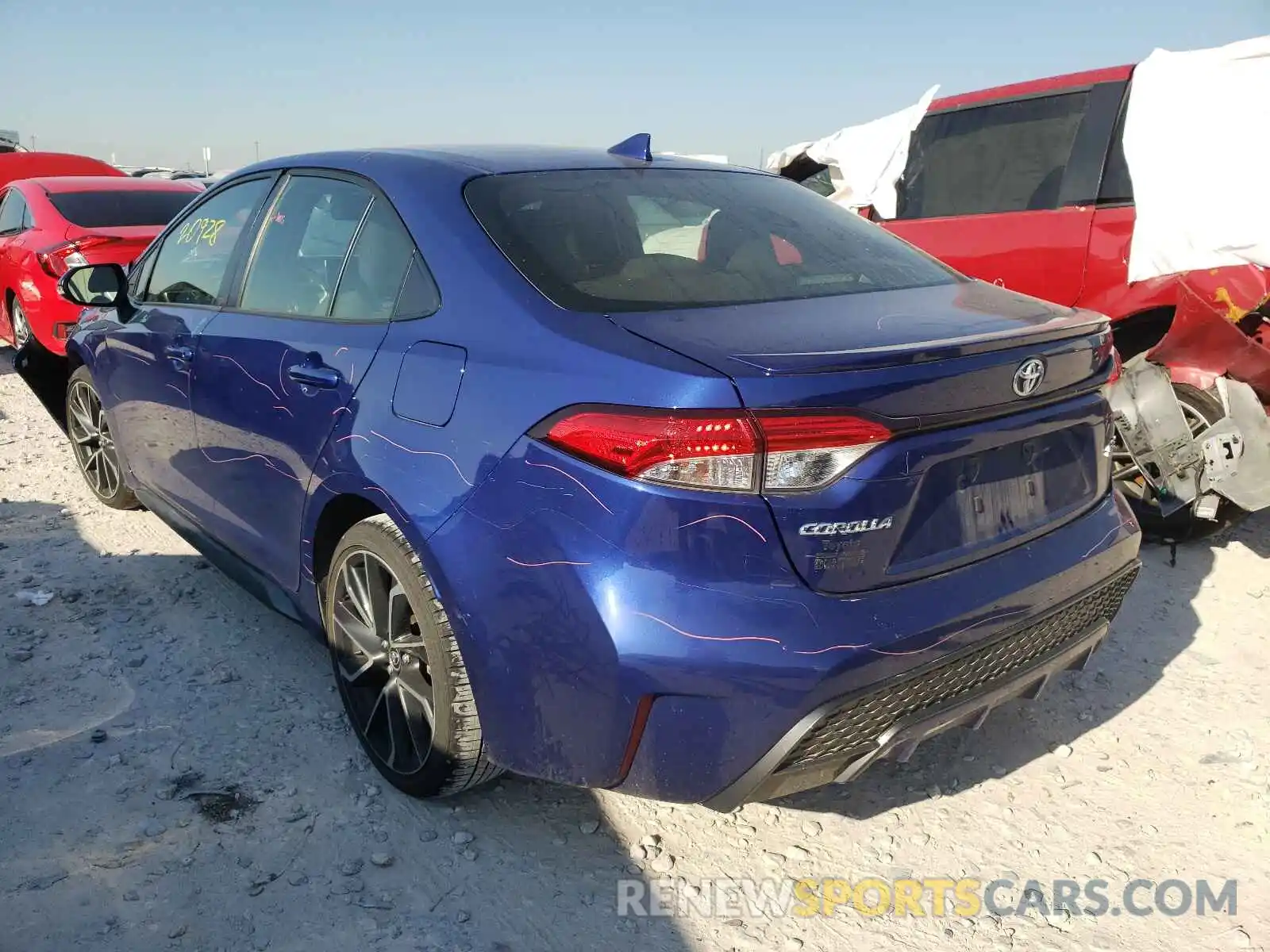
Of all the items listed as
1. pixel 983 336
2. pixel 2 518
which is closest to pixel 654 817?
pixel 983 336

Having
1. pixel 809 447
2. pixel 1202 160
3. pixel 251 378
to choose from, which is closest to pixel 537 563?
pixel 809 447

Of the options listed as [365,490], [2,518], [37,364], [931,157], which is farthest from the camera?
[931,157]

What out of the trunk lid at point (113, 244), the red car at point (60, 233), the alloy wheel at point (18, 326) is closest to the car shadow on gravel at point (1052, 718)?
the red car at point (60, 233)

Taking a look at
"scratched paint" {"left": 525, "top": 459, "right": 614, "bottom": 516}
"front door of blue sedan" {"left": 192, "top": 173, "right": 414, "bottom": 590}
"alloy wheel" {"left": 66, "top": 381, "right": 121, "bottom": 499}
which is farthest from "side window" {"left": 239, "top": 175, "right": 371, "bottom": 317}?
"alloy wheel" {"left": 66, "top": 381, "right": 121, "bottom": 499}

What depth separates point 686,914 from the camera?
221cm

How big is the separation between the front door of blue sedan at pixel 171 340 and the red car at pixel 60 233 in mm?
2695

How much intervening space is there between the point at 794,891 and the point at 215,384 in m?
2.22

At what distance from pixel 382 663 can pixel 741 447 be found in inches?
51.3

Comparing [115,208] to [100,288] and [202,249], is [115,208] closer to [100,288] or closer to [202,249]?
[100,288]

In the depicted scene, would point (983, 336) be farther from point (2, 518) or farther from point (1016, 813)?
point (2, 518)

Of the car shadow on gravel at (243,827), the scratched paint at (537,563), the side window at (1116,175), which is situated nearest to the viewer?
the scratched paint at (537,563)

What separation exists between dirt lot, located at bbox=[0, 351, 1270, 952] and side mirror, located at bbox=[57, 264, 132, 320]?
1290 mm

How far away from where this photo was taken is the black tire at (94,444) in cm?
459

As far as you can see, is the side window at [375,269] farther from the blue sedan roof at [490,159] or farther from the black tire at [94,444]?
the black tire at [94,444]
